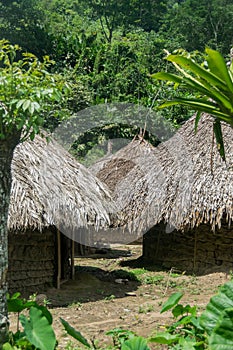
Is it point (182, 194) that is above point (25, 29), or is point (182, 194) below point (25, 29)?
below

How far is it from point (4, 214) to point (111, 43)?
20.0 meters

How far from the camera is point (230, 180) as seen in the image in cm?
907

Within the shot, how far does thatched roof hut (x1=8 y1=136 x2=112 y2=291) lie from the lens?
23.2ft

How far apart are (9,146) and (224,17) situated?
966 inches

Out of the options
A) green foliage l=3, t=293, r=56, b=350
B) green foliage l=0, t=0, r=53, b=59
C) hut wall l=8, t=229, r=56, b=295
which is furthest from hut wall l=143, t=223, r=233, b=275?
green foliage l=0, t=0, r=53, b=59

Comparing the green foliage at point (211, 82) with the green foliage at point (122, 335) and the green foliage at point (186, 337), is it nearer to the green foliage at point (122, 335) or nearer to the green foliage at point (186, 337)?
the green foliage at point (186, 337)

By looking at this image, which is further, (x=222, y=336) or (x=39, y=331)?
(x=39, y=331)

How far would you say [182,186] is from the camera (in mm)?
9500

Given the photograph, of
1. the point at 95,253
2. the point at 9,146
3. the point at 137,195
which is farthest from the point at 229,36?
the point at 9,146

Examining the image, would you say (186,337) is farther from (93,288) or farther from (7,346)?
(93,288)

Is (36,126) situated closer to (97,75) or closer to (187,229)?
(187,229)

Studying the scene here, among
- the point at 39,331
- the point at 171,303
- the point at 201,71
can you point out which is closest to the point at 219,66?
the point at 201,71

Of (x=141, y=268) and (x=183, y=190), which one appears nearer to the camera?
(x=183, y=190)

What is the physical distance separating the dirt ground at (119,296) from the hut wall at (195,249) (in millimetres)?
280
